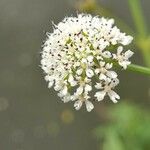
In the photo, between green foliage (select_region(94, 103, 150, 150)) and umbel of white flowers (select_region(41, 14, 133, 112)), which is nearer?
umbel of white flowers (select_region(41, 14, 133, 112))

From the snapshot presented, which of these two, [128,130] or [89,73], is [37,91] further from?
[89,73]

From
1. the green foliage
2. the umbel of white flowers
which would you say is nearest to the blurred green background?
the green foliage

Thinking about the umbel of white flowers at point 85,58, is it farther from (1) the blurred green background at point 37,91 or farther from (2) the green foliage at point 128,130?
(1) the blurred green background at point 37,91

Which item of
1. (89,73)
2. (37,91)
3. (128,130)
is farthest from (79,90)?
(37,91)

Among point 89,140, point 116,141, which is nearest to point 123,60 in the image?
point 116,141

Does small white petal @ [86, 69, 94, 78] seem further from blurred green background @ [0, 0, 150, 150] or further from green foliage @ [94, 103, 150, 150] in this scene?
blurred green background @ [0, 0, 150, 150]

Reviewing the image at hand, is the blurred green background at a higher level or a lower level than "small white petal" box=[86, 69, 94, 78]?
higher

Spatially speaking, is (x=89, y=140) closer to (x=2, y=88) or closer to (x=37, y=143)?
(x=37, y=143)
